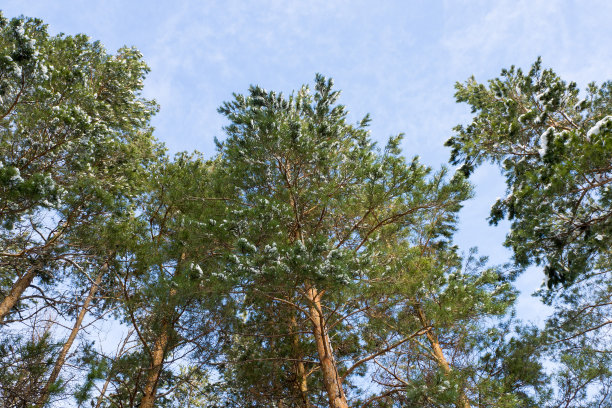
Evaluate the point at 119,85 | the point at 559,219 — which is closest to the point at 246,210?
the point at 559,219

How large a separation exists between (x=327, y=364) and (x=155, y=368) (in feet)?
11.3

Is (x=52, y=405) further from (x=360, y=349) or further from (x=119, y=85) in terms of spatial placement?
(x=119, y=85)

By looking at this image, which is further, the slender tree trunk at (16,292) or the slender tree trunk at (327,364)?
the slender tree trunk at (16,292)

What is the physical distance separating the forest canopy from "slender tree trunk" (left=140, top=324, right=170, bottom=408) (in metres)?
0.05

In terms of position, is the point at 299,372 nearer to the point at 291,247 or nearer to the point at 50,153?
the point at 291,247

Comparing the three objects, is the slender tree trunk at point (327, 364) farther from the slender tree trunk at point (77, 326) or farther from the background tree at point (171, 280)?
the slender tree trunk at point (77, 326)

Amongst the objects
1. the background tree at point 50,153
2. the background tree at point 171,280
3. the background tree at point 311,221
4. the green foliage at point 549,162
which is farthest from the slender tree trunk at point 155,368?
the green foliage at point 549,162

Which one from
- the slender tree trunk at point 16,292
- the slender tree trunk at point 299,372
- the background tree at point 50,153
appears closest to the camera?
the background tree at point 50,153

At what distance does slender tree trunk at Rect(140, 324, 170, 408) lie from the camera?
736cm

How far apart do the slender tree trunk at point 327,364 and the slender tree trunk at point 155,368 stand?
10.1ft

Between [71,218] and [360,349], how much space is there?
282 inches

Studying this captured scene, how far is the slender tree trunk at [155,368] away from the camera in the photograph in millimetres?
7363

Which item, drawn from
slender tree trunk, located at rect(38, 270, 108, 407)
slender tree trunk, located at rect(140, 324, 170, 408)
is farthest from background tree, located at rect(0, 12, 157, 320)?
slender tree trunk, located at rect(140, 324, 170, 408)

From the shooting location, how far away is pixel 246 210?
6.97m
